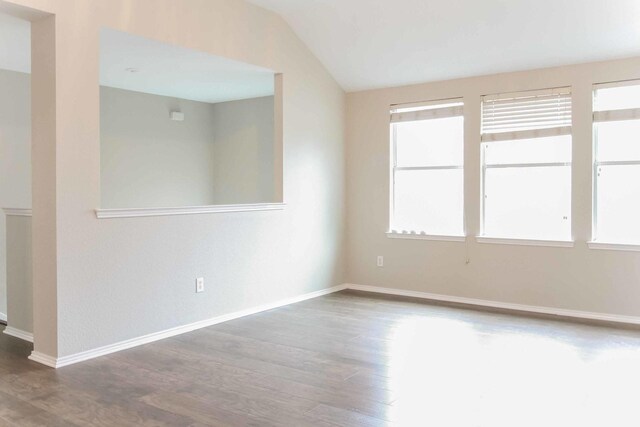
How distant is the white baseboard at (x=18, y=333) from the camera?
4.12 m

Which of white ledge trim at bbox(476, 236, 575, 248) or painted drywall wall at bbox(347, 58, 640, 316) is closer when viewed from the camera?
painted drywall wall at bbox(347, 58, 640, 316)

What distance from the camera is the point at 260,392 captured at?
3.11 m

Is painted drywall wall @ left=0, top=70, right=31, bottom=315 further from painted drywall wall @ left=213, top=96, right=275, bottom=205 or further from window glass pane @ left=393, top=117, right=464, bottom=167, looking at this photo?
window glass pane @ left=393, top=117, right=464, bottom=167

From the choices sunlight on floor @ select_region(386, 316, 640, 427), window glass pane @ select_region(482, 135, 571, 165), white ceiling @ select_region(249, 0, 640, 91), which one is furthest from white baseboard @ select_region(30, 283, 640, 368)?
white ceiling @ select_region(249, 0, 640, 91)

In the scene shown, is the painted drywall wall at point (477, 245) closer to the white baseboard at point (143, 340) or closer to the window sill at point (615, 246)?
the window sill at point (615, 246)

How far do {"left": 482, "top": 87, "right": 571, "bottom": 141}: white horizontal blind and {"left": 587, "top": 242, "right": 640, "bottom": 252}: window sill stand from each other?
105cm

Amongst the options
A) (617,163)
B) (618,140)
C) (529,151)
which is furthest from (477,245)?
(618,140)

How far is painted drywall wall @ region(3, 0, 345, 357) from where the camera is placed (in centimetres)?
355

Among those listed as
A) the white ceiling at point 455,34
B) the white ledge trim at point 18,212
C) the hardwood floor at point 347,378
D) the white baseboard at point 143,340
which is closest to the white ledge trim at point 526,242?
the hardwood floor at point 347,378

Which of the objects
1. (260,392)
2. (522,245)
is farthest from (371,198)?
(260,392)

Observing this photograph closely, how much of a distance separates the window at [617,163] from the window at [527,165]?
0.25m

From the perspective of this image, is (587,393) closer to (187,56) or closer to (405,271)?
(405,271)

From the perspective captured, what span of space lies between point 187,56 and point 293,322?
97.3 inches

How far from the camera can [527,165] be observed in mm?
5215
